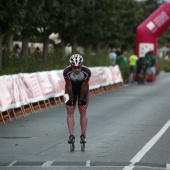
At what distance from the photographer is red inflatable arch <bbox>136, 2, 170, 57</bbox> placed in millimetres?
40969

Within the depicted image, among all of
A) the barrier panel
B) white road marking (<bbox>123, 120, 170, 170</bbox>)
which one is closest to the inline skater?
white road marking (<bbox>123, 120, 170, 170</bbox>)

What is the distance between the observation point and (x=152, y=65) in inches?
1508

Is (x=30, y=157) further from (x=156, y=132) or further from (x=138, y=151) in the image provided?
(x=156, y=132)

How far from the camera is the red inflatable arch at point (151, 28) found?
40969 mm

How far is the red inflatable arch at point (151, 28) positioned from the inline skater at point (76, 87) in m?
28.5

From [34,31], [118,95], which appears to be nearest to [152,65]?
[34,31]

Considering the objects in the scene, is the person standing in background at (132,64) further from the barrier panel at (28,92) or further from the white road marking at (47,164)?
the white road marking at (47,164)

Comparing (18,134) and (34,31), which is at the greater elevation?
(34,31)

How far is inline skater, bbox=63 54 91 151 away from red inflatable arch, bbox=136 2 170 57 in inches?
1122

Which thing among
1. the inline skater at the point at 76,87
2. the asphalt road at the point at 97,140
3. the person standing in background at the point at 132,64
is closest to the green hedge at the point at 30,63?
the asphalt road at the point at 97,140

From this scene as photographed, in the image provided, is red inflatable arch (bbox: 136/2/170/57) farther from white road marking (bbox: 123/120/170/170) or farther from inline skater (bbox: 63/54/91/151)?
inline skater (bbox: 63/54/91/151)

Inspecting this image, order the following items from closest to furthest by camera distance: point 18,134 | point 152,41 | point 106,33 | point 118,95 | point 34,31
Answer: point 18,134 < point 118,95 < point 34,31 < point 152,41 < point 106,33

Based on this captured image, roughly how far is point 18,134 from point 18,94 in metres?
4.10

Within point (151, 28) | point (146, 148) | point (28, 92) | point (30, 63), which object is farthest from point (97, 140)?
point (151, 28)
